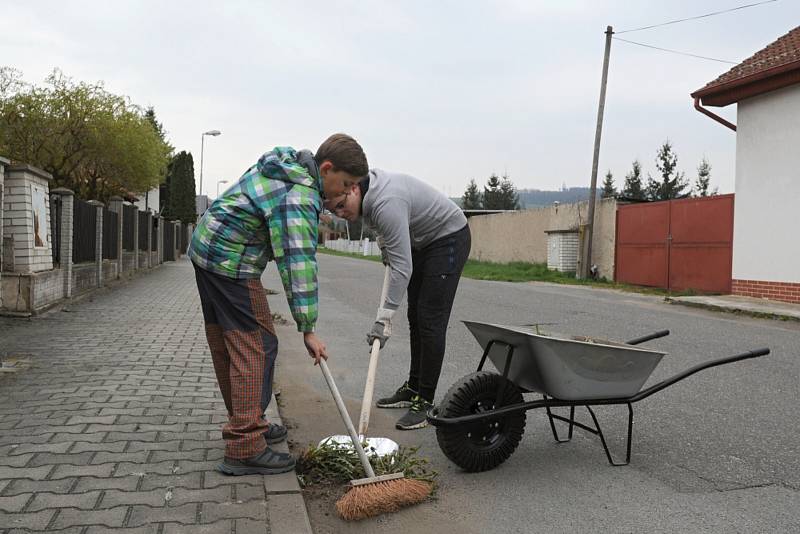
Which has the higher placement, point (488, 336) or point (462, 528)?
point (488, 336)

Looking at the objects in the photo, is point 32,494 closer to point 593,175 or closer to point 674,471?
point 674,471

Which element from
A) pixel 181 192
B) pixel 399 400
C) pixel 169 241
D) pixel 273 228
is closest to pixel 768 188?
pixel 399 400

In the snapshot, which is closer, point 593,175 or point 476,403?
point 476,403

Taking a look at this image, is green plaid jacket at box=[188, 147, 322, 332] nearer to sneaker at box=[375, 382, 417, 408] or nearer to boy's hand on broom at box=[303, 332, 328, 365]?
boy's hand on broom at box=[303, 332, 328, 365]

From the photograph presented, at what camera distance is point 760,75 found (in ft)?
40.5

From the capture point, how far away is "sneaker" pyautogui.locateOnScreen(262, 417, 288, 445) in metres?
3.54

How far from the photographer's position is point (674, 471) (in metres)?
3.37

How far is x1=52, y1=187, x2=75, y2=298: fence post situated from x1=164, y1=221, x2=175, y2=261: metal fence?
52.9 feet

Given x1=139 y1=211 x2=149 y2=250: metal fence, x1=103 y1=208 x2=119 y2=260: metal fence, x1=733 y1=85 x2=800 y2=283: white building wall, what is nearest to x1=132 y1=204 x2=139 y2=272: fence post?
x1=139 y1=211 x2=149 y2=250: metal fence

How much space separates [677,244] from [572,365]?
1399cm

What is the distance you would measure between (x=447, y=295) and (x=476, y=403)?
0.93m

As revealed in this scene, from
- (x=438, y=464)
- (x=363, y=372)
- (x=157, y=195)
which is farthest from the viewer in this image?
(x=157, y=195)

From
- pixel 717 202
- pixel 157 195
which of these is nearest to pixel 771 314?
pixel 717 202

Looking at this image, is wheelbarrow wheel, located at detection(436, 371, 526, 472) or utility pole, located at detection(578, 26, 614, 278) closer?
wheelbarrow wheel, located at detection(436, 371, 526, 472)
